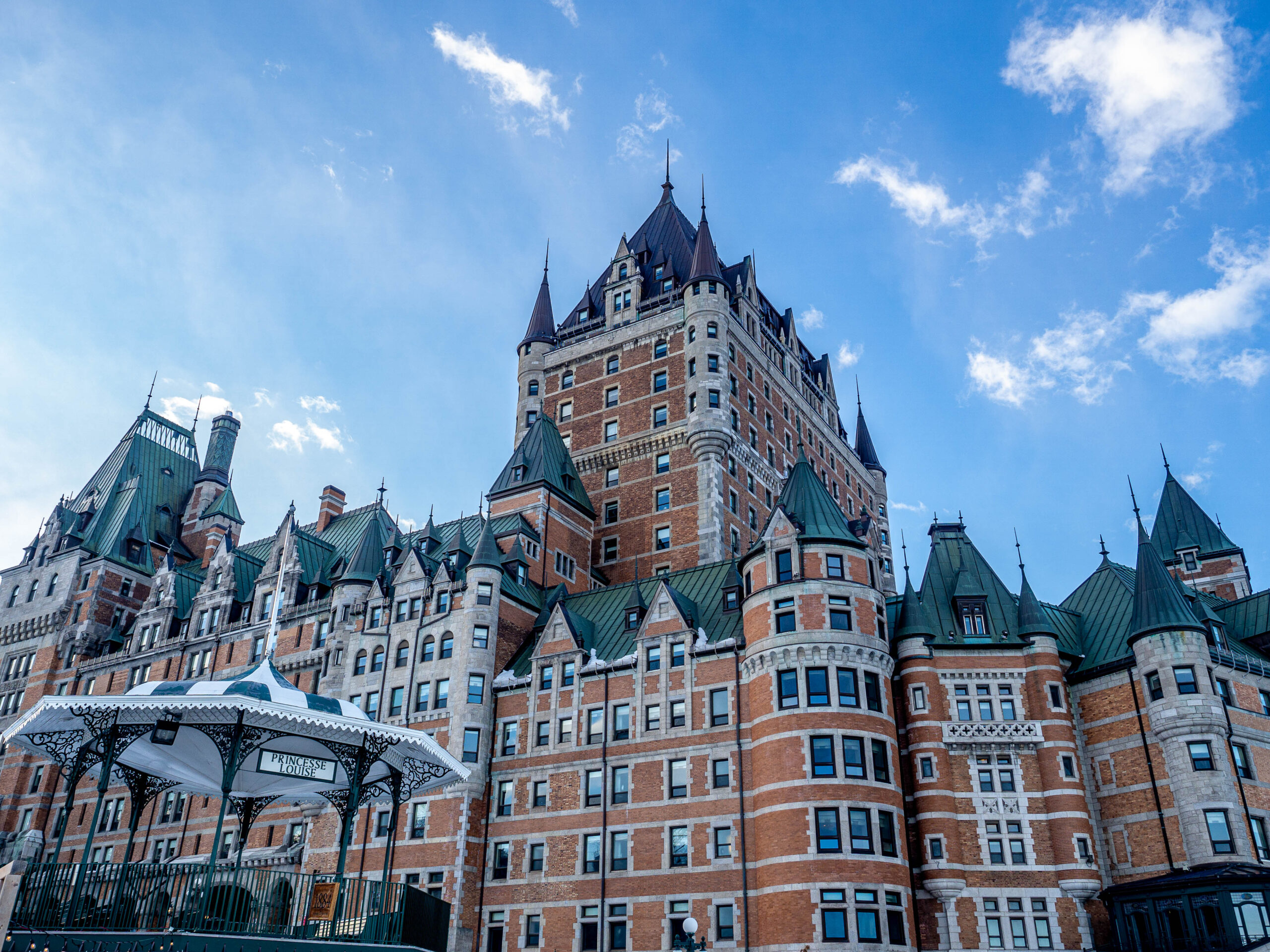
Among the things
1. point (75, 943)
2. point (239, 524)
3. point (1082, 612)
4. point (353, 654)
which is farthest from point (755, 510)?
point (75, 943)

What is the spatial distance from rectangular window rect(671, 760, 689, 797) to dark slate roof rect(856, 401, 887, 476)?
54476 mm

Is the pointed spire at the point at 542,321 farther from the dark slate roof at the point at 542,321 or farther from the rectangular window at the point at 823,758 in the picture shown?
the rectangular window at the point at 823,758

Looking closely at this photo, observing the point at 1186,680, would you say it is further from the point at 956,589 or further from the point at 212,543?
the point at 212,543

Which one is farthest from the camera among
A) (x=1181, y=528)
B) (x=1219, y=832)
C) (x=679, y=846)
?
(x=1181, y=528)

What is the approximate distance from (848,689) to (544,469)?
97.3 feet

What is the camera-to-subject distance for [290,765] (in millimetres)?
27156

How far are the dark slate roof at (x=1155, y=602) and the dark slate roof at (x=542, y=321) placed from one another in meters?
50.5

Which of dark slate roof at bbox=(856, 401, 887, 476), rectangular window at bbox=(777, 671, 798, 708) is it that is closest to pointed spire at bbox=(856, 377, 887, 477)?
dark slate roof at bbox=(856, 401, 887, 476)

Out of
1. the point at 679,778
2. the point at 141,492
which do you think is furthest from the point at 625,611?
the point at 141,492

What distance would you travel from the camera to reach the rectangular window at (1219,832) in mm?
45000

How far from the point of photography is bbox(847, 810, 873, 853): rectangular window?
45.1 meters

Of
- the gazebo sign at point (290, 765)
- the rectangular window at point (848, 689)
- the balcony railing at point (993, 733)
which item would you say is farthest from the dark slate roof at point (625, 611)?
the gazebo sign at point (290, 765)

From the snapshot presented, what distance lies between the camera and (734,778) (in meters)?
49.0

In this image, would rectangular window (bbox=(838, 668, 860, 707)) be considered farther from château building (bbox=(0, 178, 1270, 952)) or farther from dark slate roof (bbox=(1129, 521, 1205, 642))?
dark slate roof (bbox=(1129, 521, 1205, 642))
